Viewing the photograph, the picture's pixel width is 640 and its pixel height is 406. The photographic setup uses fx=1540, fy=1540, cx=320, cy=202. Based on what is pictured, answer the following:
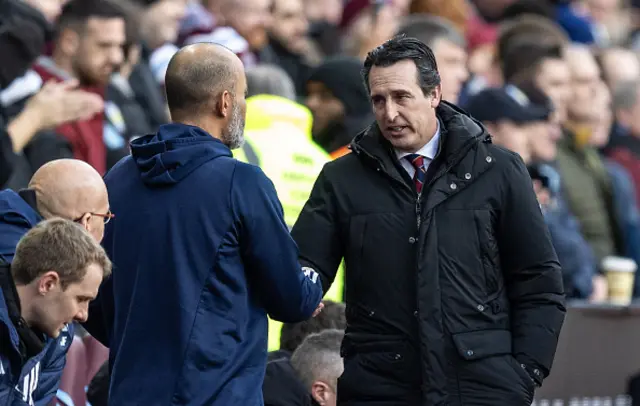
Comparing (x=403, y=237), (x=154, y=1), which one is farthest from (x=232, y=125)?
(x=154, y=1)

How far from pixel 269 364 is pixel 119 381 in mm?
1428

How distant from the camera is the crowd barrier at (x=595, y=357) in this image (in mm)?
9406

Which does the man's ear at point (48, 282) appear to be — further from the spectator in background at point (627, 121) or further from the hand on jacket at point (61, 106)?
the spectator in background at point (627, 121)

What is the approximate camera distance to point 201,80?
538cm

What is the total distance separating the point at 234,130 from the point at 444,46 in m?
5.21

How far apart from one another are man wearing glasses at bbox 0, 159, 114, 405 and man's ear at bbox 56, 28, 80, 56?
3.33 m

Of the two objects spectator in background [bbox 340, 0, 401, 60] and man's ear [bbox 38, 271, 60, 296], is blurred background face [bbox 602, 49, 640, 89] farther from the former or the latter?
man's ear [bbox 38, 271, 60, 296]

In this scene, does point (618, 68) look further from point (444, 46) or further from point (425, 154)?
point (425, 154)

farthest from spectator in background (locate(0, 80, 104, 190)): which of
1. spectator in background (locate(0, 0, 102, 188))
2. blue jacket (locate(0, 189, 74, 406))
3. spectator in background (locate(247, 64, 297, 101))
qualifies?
blue jacket (locate(0, 189, 74, 406))

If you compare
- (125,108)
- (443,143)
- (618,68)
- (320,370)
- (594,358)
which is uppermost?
(443,143)

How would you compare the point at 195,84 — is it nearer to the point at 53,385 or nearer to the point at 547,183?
the point at 53,385

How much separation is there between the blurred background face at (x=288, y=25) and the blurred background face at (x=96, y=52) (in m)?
3.27

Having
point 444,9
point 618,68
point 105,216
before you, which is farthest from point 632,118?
point 105,216

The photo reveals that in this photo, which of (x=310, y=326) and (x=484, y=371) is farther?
A: (x=310, y=326)
